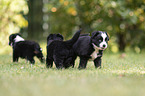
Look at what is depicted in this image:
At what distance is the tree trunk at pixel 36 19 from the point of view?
54.2 feet

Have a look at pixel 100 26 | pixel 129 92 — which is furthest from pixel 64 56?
pixel 100 26

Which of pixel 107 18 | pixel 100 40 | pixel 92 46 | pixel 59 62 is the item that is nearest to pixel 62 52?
pixel 59 62

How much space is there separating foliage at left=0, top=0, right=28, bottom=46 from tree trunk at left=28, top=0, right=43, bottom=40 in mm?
3831

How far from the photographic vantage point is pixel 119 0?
11828 mm

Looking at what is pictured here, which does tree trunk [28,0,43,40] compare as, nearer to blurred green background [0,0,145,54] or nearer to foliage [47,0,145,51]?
blurred green background [0,0,145,54]

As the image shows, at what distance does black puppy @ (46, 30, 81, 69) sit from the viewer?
5742mm

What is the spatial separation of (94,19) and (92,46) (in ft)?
23.6

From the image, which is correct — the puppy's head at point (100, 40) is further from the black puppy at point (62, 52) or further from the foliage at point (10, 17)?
the foliage at point (10, 17)

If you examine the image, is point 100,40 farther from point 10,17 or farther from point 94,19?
point 10,17

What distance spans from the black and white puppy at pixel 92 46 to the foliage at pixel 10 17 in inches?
285

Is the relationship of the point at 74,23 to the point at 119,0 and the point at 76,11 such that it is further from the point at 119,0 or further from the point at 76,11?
the point at 119,0

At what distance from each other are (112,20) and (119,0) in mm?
1169

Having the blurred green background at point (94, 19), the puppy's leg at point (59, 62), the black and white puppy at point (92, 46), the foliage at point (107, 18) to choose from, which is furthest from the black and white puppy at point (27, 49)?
the foliage at point (107, 18)

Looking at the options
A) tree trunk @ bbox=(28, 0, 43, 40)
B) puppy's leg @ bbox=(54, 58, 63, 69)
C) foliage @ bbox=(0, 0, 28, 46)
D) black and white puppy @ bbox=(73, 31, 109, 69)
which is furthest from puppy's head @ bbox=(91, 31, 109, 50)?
tree trunk @ bbox=(28, 0, 43, 40)
